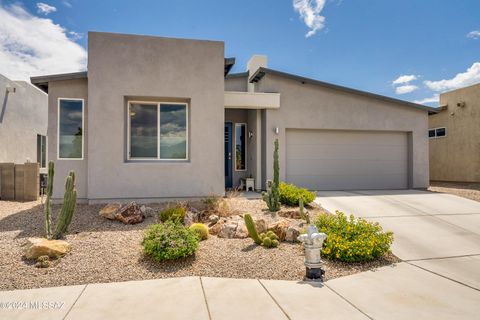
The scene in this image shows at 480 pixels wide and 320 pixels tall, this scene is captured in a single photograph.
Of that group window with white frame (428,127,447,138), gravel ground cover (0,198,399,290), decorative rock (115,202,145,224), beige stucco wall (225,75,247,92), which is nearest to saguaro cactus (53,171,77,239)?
gravel ground cover (0,198,399,290)

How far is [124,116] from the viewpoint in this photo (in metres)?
8.92

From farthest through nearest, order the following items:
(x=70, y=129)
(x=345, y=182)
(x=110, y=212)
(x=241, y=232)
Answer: (x=345, y=182)
(x=70, y=129)
(x=110, y=212)
(x=241, y=232)

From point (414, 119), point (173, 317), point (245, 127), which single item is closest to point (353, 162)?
point (414, 119)

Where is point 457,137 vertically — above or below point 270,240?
above

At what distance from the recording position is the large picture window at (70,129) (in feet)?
30.6

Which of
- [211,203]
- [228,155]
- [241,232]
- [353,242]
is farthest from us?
[228,155]

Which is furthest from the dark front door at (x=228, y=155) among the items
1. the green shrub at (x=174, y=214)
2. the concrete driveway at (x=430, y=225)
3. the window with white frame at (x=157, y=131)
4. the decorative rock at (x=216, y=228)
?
the decorative rock at (x=216, y=228)

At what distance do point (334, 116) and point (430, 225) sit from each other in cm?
595

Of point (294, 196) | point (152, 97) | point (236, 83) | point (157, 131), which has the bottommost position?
point (294, 196)

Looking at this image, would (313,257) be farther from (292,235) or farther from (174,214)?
(174,214)

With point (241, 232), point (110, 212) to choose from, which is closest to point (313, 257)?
point (241, 232)

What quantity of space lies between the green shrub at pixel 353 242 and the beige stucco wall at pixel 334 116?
572 centimetres

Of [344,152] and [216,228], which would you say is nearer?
[216,228]

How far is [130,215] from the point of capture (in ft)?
24.0
